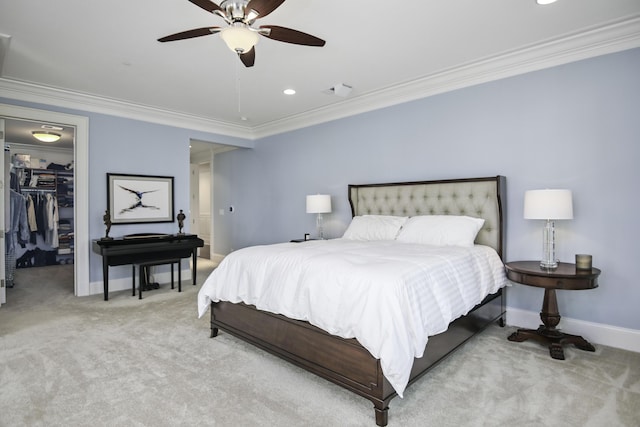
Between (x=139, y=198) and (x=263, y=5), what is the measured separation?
12.7 feet

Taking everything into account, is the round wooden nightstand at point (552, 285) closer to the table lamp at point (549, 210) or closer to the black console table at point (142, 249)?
the table lamp at point (549, 210)

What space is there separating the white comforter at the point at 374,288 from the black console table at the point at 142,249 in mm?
1936

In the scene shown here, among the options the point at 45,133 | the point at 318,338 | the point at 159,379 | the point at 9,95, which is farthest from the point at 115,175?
the point at 318,338

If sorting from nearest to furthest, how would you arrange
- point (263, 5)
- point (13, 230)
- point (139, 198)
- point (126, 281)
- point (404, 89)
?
point (263, 5), point (404, 89), point (126, 281), point (139, 198), point (13, 230)

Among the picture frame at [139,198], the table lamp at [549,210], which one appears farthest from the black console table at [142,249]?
the table lamp at [549,210]

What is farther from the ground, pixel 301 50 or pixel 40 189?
pixel 301 50

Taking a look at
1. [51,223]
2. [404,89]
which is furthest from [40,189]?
[404,89]

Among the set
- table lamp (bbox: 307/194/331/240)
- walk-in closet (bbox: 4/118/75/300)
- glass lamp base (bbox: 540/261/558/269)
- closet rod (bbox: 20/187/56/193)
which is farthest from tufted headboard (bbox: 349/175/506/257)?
closet rod (bbox: 20/187/56/193)

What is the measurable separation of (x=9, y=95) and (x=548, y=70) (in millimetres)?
5748

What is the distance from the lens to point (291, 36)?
231cm

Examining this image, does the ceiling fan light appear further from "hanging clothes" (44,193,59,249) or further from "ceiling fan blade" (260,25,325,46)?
"hanging clothes" (44,193,59,249)

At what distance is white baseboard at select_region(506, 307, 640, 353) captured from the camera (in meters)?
2.74

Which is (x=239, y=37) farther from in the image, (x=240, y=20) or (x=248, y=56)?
(x=248, y=56)

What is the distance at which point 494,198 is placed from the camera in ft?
11.0
